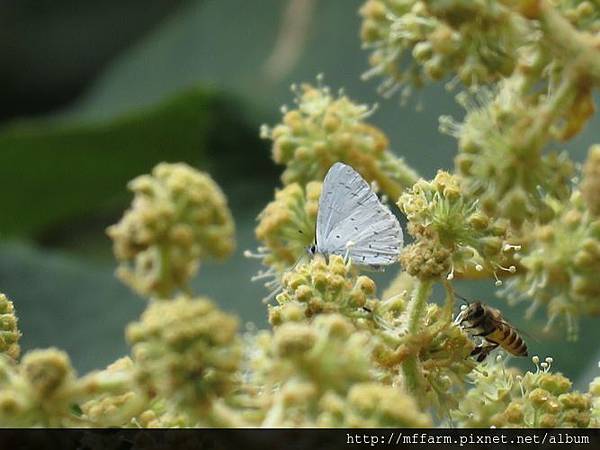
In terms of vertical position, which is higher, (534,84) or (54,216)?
(54,216)

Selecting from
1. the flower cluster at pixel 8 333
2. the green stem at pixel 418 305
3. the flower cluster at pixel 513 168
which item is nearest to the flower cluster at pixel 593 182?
the flower cluster at pixel 513 168

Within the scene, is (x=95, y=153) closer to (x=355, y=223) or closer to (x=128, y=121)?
(x=128, y=121)

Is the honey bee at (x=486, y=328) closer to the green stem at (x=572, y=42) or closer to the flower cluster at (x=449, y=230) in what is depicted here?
the flower cluster at (x=449, y=230)

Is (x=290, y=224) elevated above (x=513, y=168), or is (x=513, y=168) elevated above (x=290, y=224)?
(x=290, y=224)

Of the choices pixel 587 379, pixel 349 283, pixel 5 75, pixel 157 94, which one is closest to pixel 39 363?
pixel 349 283

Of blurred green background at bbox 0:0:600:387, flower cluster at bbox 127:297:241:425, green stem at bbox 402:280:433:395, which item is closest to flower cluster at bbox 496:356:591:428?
green stem at bbox 402:280:433:395

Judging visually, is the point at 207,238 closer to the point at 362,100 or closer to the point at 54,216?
the point at 362,100

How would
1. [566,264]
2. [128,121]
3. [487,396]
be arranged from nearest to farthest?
[487,396], [566,264], [128,121]

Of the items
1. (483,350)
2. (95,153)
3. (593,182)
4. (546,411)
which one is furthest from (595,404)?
(95,153)
